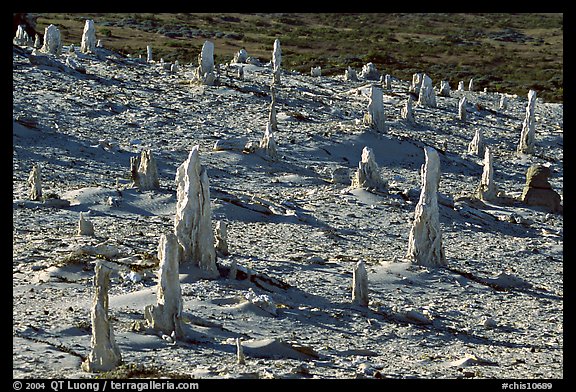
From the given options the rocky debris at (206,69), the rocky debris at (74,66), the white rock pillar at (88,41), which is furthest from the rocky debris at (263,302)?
the white rock pillar at (88,41)

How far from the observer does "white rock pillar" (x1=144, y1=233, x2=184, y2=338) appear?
1369cm

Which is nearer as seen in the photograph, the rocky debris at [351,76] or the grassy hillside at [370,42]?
the rocky debris at [351,76]

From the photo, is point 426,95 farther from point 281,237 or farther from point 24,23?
point 281,237

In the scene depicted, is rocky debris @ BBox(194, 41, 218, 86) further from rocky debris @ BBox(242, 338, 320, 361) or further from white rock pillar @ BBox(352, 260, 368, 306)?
rocky debris @ BBox(242, 338, 320, 361)

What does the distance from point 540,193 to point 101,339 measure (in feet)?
57.9

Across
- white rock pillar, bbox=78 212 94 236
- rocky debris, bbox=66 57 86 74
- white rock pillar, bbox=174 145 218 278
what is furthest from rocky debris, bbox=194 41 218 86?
white rock pillar, bbox=174 145 218 278

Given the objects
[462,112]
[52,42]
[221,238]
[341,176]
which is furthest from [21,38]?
[221,238]

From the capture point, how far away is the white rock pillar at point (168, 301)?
13.7 m

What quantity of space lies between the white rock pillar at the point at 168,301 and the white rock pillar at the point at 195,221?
2549mm

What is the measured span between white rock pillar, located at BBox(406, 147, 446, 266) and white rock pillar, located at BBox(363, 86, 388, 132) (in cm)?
1202

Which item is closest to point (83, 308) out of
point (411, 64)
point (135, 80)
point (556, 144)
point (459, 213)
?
point (459, 213)

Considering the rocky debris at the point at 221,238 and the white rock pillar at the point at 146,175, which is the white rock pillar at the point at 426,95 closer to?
the white rock pillar at the point at 146,175

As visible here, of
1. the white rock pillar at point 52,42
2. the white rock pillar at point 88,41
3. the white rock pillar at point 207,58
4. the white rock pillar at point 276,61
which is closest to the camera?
the white rock pillar at point 207,58
